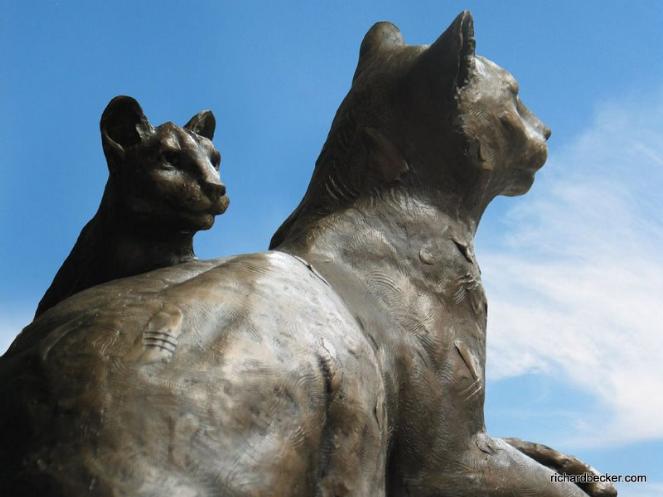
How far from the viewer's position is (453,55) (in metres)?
3.96

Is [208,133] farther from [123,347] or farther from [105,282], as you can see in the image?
[123,347]

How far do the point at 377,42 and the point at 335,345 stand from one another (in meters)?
1.69

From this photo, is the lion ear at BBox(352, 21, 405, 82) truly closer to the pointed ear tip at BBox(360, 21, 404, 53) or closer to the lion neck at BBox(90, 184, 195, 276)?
the pointed ear tip at BBox(360, 21, 404, 53)

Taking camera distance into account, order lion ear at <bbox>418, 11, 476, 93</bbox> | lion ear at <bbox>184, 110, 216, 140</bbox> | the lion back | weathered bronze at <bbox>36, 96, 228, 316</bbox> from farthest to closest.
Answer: lion ear at <bbox>418, 11, 476, 93</bbox> < lion ear at <bbox>184, 110, 216, 140</bbox> < weathered bronze at <bbox>36, 96, 228, 316</bbox> < the lion back

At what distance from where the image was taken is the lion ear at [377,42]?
14.3 feet

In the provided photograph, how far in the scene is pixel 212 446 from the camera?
2.64 metres

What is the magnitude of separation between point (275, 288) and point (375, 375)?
1.27 ft

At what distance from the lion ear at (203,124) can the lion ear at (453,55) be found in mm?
887

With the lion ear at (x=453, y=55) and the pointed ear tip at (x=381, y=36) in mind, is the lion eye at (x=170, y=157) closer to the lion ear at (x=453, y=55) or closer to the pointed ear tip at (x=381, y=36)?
the lion ear at (x=453, y=55)

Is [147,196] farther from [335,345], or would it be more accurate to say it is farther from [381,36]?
[381,36]

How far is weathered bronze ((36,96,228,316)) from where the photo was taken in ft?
10.7

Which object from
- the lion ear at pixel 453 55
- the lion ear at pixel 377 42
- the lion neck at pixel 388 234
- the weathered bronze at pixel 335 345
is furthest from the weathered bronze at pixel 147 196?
the lion ear at pixel 377 42

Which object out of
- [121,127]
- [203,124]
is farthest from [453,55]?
[121,127]

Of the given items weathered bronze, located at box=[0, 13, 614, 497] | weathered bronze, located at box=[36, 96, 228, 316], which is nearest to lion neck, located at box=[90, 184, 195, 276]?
weathered bronze, located at box=[36, 96, 228, 316]
